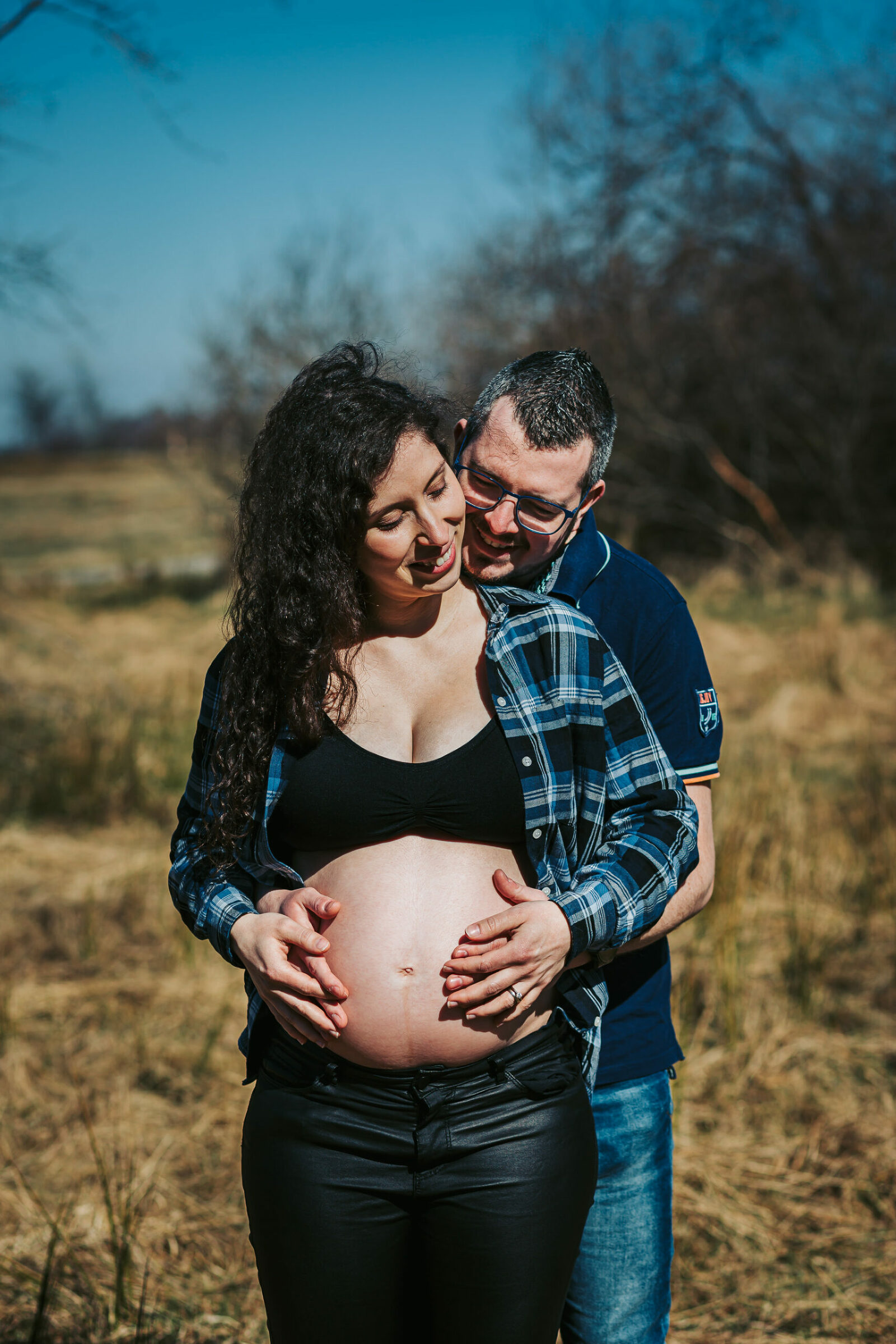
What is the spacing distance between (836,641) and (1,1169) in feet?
24.3

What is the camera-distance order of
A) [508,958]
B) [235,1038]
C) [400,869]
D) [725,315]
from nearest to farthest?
[508,958], [400,869], [235,1038], [725,315]

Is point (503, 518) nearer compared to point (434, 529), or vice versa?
Answer: point (434, 529)

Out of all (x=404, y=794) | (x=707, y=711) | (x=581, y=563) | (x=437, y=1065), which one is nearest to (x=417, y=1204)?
(x=437, y=1065)

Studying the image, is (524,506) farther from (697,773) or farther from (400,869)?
(400,869)

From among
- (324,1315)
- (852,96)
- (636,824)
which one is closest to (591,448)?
(636,824)

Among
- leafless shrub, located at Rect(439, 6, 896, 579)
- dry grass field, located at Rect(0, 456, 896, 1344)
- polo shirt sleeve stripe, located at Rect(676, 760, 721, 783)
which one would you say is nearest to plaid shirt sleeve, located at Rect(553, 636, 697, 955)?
polo shirt sleeve stripe, located at Rect(676, 760, 721, 783)

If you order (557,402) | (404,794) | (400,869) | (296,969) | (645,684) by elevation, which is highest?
(557,402)

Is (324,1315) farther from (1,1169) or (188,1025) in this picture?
(188,1025)

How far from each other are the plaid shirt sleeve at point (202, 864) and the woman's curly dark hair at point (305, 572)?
4 cm

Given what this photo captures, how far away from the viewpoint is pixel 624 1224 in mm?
1864

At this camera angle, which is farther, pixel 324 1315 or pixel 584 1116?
pixel 584 1116

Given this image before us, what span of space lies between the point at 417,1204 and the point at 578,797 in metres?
0.65

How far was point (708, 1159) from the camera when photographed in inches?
130

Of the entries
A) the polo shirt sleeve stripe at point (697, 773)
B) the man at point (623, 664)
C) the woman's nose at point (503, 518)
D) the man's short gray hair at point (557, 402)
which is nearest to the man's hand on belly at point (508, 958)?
the man at point (623, 664)
